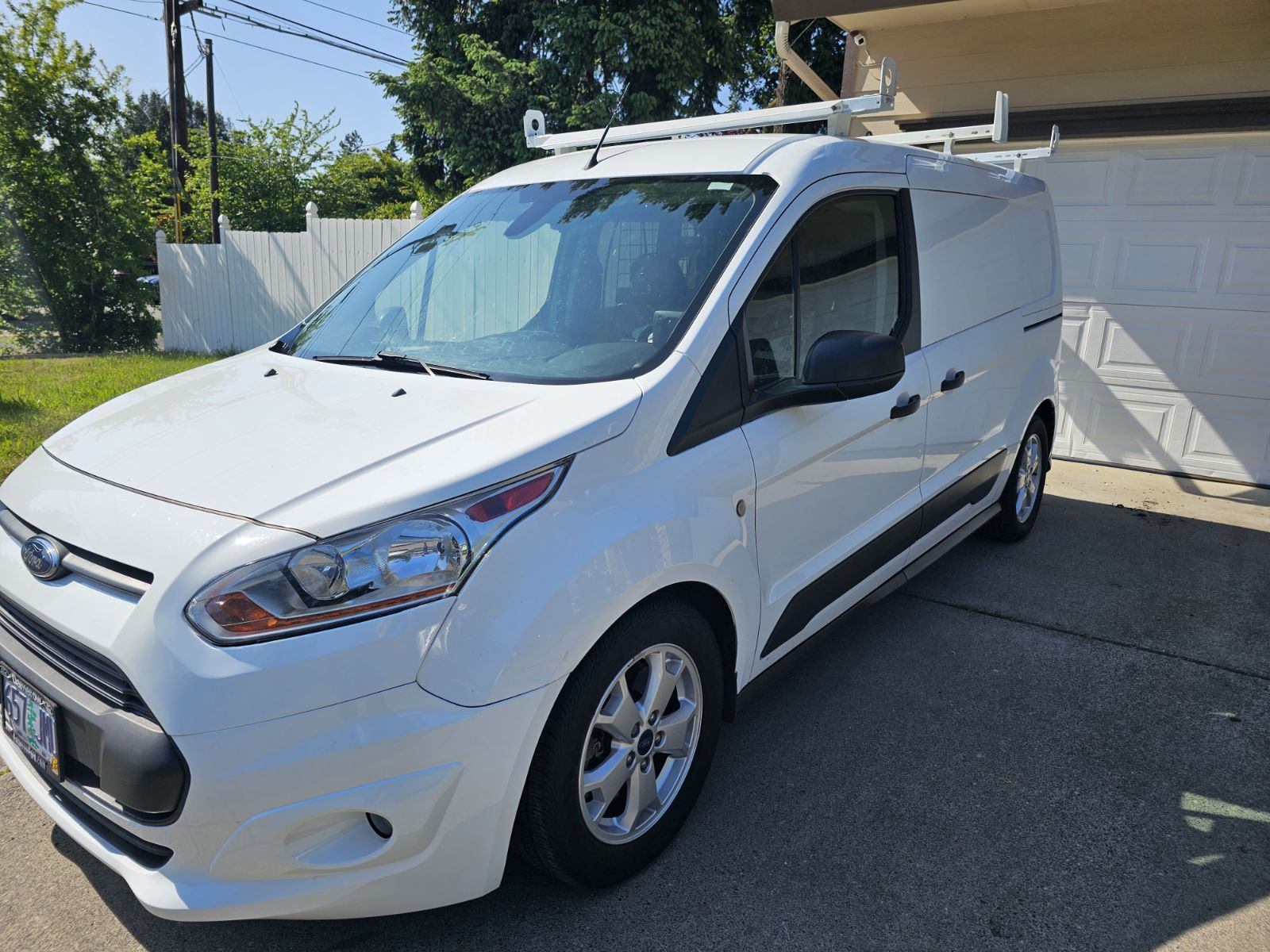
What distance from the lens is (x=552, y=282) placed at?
9.80ft

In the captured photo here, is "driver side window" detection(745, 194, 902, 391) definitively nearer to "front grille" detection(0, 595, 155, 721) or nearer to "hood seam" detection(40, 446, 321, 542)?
"hood seam" detection(40, 446, 321, 542)

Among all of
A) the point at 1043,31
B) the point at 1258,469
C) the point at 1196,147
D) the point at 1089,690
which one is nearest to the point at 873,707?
the point at 1089,690

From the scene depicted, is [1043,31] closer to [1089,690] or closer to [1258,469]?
[1258,469]

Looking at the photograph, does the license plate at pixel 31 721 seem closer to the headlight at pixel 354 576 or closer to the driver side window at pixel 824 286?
the headlight at pixel 354 576

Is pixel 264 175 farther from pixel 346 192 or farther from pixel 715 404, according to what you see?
pixel 715 404

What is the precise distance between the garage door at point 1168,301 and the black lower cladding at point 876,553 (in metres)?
3.18

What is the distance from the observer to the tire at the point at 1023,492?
16.5 feet

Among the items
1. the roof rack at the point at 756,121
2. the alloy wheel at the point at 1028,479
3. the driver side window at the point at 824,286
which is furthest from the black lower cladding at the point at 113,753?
the alloy wheel at the point at 1028,479

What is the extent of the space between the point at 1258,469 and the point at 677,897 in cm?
611

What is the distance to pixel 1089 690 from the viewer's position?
3643 mm

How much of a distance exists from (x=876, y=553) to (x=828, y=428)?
703 millimetres

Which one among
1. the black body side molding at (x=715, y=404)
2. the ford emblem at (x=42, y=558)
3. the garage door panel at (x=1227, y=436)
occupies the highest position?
the black body side molding at (x=715, y=404)

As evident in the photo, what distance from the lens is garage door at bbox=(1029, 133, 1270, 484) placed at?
6.43 metres

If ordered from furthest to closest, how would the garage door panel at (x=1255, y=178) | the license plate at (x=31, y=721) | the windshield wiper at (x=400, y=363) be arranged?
the garage door panel at (x=1255, y=178), the windshield wiper at (x=400, y=363), the license plate at (x=31, y=721)
